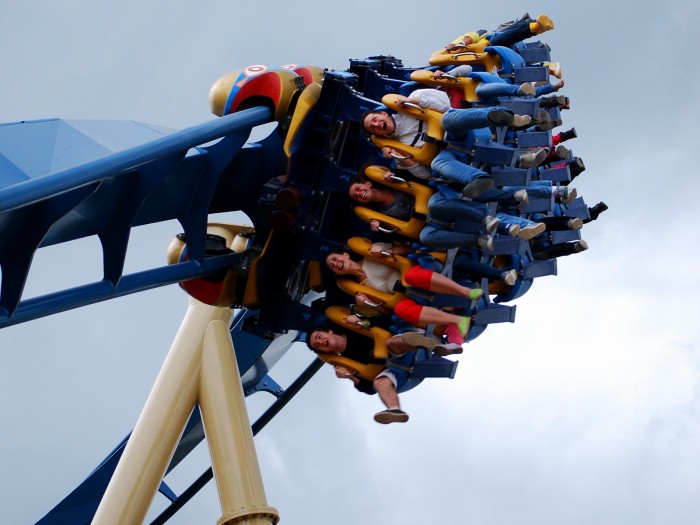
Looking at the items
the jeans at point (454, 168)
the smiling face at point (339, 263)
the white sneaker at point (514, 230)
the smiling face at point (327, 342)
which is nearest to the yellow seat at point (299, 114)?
the smiling face at point (339, 263)

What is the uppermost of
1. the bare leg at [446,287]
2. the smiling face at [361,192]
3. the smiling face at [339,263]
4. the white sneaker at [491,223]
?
the smiling face at [361,192]

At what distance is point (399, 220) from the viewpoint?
41.2 feet

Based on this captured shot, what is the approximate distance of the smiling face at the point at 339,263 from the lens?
1270 centimetres

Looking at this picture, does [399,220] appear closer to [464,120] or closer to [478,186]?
[478,186]

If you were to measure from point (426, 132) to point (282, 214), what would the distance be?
123 cm

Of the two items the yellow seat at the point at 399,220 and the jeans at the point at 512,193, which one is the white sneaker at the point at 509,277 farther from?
the yellow seat at the point at 399,220

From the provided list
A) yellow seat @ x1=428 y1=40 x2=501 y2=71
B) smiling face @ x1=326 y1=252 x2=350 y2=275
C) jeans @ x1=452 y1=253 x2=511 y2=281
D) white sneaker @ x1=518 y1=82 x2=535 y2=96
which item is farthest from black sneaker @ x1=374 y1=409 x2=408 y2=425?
yellow seat @ x1=428 y1=40 x2=501 y2=71

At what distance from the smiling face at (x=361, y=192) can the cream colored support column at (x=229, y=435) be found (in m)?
1.83

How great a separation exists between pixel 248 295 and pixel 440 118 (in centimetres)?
214

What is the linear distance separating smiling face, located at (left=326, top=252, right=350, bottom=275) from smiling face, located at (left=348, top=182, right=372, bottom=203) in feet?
1.41

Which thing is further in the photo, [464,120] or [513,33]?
[513,33]

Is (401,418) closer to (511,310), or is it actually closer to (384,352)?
(384,352)

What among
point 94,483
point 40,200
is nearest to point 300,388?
point 94,483

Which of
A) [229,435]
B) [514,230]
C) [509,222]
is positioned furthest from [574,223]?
[229,435]
